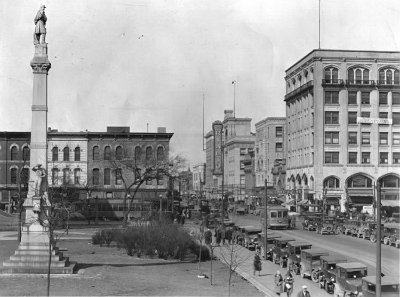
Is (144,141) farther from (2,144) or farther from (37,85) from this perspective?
(37,85)

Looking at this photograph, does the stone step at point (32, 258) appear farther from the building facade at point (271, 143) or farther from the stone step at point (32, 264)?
the building facade at point (271, 143)

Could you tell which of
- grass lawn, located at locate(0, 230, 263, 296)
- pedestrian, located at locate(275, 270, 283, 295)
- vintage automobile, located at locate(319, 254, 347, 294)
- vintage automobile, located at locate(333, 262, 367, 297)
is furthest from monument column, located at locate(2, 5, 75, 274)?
vintage automobile, located at locate(333, 262, 367, 297)

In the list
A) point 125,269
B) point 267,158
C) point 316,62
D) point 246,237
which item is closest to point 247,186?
point 267,158

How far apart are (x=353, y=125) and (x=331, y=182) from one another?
27.9 ft

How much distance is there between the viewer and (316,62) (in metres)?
84.6

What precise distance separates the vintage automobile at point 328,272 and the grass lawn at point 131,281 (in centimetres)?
308

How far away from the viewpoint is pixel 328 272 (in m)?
26.1

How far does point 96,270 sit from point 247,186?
119m

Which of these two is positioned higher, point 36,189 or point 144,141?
point 144,141

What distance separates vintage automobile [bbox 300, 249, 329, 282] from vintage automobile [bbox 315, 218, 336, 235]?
24526 mm

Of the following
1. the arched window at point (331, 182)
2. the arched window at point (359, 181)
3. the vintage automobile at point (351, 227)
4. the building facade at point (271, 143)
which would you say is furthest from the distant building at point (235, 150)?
the vintage automobile at point (351, 227)

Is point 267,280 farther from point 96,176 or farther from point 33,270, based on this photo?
point 96,176

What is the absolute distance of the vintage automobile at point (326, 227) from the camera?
5381 cm

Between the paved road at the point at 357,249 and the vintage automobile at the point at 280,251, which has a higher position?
the vintage automobile at the point at 280,251
